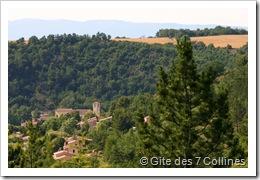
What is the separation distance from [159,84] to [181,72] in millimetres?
506

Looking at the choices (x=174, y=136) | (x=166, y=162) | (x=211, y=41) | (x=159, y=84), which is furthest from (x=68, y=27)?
(x=211, y=41)

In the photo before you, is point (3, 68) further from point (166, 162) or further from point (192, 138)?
point (192, 138)

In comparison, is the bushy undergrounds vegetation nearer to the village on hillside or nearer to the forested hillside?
the village on hillside

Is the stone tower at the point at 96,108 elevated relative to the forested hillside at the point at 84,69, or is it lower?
lower

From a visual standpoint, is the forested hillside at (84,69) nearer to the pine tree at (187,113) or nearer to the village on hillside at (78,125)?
the village on hillside at (78,125)

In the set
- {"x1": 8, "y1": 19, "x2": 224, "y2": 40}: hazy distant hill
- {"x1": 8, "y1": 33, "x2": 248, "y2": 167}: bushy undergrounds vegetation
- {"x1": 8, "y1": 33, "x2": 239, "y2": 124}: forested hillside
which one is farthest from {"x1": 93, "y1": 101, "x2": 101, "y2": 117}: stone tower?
{"x1": 8, "y1": 19, "x2": 224, "y2": 40}: hazy distant hill

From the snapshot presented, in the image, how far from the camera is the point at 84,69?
18.4m

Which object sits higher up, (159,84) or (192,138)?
(159,84)

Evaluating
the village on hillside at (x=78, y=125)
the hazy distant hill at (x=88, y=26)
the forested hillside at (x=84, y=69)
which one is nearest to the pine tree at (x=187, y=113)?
the hazy distant hill at (x=88, y=26)

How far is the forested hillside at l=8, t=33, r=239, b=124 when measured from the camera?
1502cm

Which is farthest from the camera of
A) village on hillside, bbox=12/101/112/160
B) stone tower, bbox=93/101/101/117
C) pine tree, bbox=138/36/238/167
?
stone tower, bbox=93/101/101/117

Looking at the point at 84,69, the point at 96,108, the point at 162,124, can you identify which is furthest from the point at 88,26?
the point at 84,69

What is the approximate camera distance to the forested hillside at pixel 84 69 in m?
15.0

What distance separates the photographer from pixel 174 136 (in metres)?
8.58
